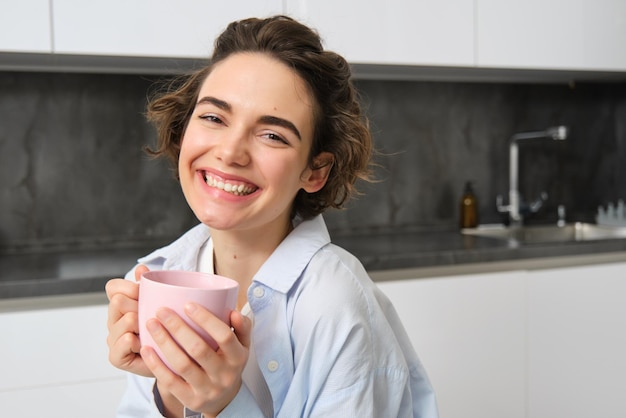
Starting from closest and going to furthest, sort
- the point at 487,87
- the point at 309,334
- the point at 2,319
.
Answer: the point at 309,334 < the point at 2,319 < the point at 487,87

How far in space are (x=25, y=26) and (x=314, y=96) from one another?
39.9 inches

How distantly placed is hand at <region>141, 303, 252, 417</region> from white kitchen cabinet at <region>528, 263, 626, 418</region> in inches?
55.2

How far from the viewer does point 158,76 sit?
213 centimetres

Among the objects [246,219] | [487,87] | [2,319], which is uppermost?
[487,87]

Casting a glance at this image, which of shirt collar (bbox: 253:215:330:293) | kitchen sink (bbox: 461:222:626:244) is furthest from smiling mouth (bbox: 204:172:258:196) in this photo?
kitchen sink (bbox: 461:222:626:244)

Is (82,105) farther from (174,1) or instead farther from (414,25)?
(414,25)

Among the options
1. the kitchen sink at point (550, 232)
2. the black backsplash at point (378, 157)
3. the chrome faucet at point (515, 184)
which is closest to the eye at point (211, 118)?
the black backsplash at point (378, 157)

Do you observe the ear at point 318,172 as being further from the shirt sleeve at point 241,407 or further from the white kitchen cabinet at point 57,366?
the white kitchen cabinet at point 57,366

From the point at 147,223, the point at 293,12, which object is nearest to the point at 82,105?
the point at 147,223

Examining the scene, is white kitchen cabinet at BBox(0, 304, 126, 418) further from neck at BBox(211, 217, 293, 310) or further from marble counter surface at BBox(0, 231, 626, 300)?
neck at BBox(211, 217, 293, 310)

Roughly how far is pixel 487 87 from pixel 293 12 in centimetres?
99

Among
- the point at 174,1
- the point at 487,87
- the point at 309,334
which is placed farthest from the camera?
the point at 487,87

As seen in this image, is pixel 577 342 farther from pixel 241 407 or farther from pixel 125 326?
pixel 125 326

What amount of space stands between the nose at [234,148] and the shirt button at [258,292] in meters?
0.20
